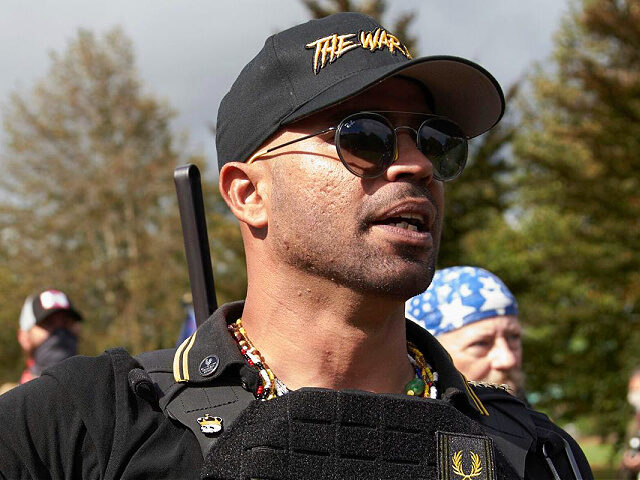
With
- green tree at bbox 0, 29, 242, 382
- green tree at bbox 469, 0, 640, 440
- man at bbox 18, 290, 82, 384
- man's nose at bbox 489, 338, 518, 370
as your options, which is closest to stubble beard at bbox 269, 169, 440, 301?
man's nose at bbox 489, 338, 518, 370

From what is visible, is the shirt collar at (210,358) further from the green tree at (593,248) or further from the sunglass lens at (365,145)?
the green tree at (593,248)

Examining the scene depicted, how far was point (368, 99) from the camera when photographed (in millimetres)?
2301

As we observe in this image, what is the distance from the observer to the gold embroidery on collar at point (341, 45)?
229cm

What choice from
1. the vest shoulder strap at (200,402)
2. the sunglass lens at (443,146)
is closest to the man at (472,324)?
the sunglass lens at (443,146)

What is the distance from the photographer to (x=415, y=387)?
2.33 m

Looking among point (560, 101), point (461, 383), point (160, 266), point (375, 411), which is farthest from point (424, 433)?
point (160, 266)

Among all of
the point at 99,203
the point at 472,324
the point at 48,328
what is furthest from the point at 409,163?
the point at 99,203

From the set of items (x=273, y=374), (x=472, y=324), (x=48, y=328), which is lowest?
(x=48, y=328)

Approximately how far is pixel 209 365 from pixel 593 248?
17573 millimetres

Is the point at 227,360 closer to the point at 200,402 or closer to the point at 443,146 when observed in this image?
the point at 200,402

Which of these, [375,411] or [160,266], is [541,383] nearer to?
[160,266]

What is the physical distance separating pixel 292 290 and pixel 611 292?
55.3 feet

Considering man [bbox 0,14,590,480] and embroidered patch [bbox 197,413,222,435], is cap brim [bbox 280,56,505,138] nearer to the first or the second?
man [bbox 0,14,590,480]

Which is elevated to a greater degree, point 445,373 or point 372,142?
point 372,142
